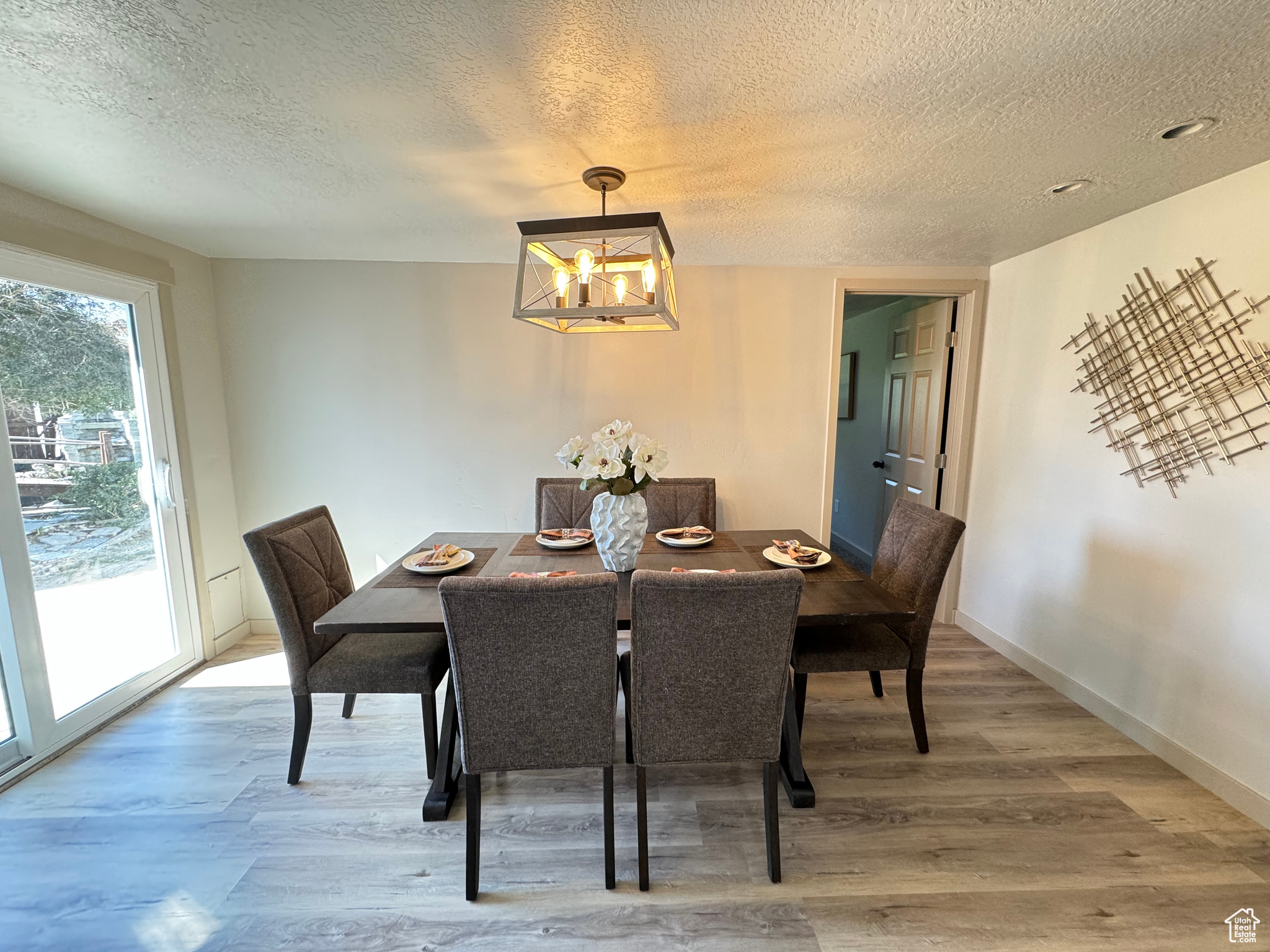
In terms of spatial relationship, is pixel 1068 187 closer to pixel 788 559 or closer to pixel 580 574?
pixel 788 559

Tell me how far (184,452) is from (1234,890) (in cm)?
436

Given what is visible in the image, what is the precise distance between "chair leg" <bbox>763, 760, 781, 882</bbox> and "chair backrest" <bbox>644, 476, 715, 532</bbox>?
1.34 meters

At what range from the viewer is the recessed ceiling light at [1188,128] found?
140cm

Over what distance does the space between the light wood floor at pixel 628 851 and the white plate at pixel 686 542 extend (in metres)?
0.87

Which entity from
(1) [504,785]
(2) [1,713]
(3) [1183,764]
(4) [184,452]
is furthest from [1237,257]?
(2) [1,713]

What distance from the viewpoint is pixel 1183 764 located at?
1854 millimetres

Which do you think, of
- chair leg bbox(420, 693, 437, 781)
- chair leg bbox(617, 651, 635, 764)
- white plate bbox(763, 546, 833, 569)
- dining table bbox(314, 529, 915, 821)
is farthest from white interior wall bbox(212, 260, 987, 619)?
chair leg bbox(617, 651, 635, 764)

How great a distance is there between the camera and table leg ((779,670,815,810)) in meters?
1.71

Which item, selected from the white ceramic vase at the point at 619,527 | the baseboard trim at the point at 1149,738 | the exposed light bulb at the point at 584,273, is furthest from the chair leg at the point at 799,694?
the exposed light bulb at the point at 584,273

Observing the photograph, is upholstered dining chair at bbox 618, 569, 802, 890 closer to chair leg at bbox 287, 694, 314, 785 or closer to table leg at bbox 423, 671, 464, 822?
table leg at bbox 423, 671, 464, 822

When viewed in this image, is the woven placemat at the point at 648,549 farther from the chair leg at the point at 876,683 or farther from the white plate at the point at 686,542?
the chair leg at the point at 876,683

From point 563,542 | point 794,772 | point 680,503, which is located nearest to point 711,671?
point 794,772

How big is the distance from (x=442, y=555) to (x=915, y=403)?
301cm

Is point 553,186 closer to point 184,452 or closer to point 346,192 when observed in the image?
point 346,192
